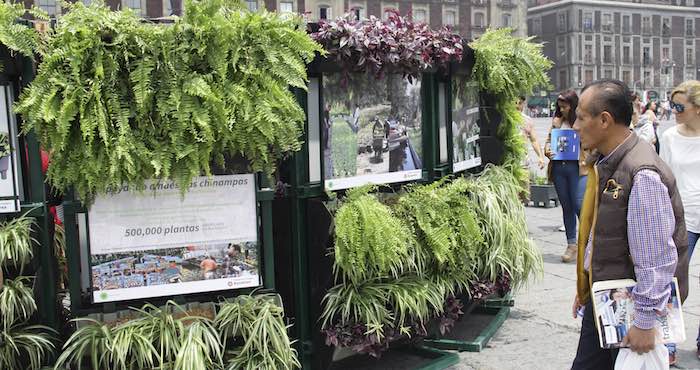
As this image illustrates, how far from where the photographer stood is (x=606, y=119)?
9.93 feet

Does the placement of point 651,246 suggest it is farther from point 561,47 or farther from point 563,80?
point 561,47

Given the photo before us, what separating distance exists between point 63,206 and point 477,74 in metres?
3.22

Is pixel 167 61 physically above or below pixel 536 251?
above

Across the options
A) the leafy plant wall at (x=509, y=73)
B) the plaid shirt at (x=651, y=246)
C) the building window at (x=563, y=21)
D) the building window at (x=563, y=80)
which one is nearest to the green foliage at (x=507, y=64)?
the leafy plant wall at (x=509, y=73)

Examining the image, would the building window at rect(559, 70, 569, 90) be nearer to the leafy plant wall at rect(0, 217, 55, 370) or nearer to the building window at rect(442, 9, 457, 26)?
the building window at rect(442, 9, 457, 26)

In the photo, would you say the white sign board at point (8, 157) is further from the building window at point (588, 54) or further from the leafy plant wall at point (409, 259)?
the building window at point (588, 54)

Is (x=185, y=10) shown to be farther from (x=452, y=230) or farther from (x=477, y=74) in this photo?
(x=477, y=74)

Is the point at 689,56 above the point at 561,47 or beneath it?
beneath

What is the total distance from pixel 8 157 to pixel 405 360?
287 cm

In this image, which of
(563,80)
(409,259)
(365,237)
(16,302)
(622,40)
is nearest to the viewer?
(16,302)

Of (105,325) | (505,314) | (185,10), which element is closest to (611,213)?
(185,10)

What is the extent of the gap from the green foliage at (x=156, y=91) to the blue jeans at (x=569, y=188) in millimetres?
4974

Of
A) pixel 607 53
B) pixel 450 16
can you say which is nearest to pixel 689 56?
pixel 607 53

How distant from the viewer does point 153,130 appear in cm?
332
